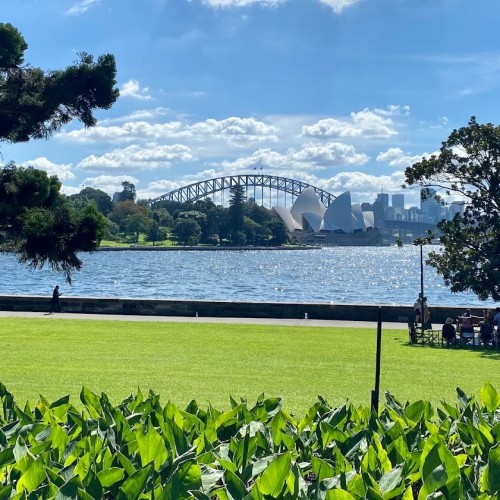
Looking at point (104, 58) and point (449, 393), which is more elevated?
point (104, 58)

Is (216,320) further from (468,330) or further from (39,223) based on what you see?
(39,223)

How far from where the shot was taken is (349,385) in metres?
8.74

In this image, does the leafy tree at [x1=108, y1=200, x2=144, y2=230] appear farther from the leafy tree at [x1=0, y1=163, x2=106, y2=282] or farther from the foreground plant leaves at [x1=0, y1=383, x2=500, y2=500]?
the foreground plant leaves at [x1=0, y1=383, x2=500, y2=500]

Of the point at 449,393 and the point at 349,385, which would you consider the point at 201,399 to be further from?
the point at 449,393

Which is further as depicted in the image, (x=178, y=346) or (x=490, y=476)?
(x=178, y=346)

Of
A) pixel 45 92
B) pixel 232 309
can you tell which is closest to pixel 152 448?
pixel 45 92

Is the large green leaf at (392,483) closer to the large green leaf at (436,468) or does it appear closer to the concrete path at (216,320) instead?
the large green leaf at (436,468)

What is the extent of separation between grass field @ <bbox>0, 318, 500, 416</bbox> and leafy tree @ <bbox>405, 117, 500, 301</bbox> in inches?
110

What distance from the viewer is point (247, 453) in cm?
266

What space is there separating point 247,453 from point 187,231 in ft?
432

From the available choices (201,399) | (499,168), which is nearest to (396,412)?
(201,399)

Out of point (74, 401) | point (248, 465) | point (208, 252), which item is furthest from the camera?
point (208, 252)

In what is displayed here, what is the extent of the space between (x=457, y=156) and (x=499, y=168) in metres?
1.09

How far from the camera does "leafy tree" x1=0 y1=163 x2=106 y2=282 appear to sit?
7.16 metres
